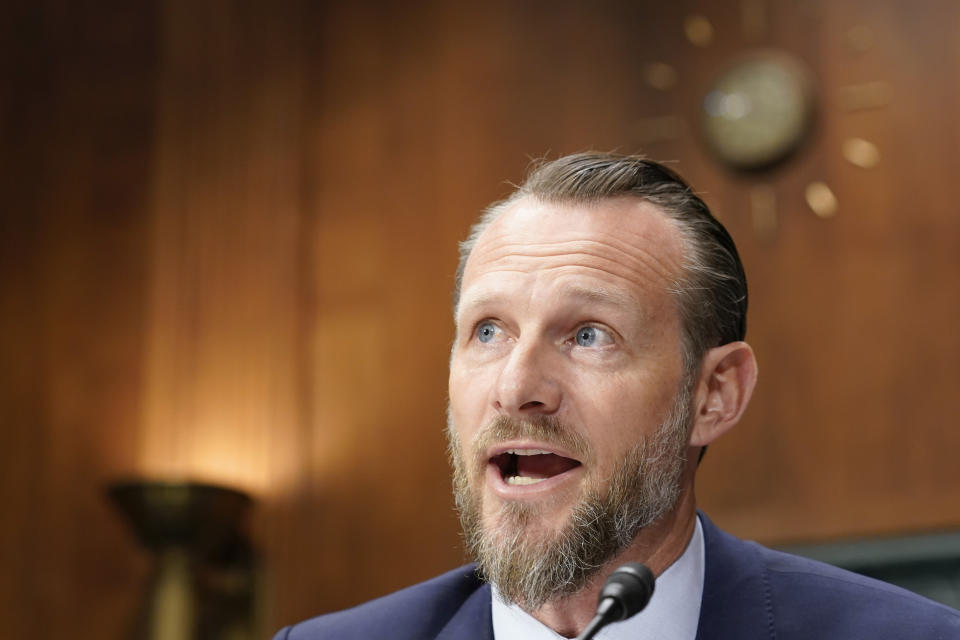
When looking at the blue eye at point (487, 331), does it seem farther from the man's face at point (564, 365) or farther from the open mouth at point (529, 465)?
the open mouth at point (529, 465)

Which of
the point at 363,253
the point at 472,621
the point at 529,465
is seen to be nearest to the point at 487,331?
the point at 529,465

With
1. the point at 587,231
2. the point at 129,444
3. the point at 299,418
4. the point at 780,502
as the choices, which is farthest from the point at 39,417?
the point at 587,231

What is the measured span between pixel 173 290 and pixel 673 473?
402 cm

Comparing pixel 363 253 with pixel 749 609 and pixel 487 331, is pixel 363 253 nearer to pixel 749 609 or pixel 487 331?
pixel 487 331

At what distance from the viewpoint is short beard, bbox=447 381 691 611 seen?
1.78 metres

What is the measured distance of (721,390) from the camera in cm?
205

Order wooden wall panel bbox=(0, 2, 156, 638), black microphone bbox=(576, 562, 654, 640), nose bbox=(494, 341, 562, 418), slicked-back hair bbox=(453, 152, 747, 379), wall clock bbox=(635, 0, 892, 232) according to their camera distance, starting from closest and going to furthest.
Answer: black microphone bbox=(576, 562, 654, 640)
nose bbox=(494, 341, 562, 418)
slicked-back hair bbox=(453, 152, 747, 379)
wall clock bbox=(635, 0, 892, 232)
wooden wall panel bbox=(0, 2, 156, 638)

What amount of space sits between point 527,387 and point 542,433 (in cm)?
7

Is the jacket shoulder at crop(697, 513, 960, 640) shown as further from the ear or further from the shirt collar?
the ear

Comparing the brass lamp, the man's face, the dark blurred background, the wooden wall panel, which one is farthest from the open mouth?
the wooden wall panel

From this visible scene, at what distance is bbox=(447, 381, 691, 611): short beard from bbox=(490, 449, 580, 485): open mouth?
1.3 inches

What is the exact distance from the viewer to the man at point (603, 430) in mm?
1801

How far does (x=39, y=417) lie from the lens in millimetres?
5496

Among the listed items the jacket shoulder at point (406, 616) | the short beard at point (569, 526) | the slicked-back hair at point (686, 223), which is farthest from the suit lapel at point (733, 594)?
the jacket shoulder at point (406, 616)
